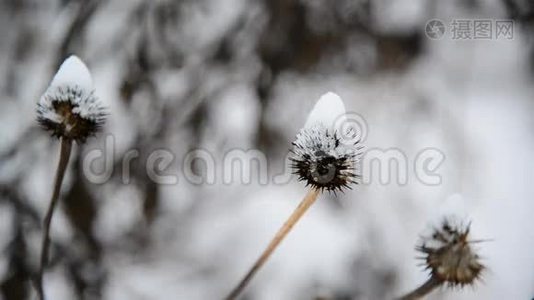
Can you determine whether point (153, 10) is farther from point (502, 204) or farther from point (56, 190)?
point (502, 204)

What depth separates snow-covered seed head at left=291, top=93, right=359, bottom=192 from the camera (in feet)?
2.57

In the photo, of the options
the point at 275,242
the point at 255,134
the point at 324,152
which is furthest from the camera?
the point at 255,134

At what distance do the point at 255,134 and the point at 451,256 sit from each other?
0.42 metres

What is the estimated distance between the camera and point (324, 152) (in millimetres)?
783

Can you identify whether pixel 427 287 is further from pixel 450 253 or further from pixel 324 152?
pixel 324 152

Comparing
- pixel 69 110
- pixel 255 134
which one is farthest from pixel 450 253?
pixel 69 110

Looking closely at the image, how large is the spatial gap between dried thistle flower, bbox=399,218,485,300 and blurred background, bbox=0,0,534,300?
9.2 inches

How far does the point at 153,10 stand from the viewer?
3.57 ft

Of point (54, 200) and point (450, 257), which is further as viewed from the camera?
point (54, 200)

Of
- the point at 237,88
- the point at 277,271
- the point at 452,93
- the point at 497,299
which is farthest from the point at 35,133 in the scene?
the point at 497,299

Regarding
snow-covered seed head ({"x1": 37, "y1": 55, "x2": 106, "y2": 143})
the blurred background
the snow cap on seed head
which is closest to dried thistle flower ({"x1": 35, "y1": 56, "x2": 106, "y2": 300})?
snow-covered seed head ({"x1": 37, "y1": 55, "x2": 106, "y2": 143})

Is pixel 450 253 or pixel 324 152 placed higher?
pixel 324 152

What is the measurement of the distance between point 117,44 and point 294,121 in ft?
1.09

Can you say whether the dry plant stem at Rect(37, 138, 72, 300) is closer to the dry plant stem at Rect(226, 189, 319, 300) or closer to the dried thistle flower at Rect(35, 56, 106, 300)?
the dried thistle flower at Rect(35, 56, 106, 300)
